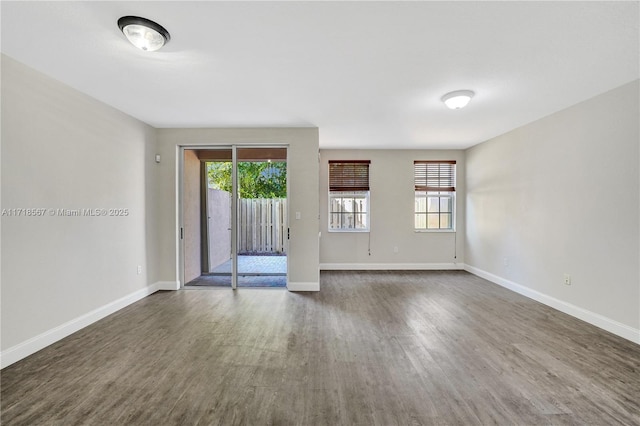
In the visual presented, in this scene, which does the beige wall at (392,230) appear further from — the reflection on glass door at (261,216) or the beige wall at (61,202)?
the beige wall at (61,202)

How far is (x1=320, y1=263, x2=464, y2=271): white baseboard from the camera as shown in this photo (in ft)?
19.5

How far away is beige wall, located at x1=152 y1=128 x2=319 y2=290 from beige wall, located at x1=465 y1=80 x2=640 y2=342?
319 cm

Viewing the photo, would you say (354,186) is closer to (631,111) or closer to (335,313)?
(335,313)

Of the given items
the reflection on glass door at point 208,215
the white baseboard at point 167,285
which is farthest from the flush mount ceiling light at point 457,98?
the white baseboard at point 167,285

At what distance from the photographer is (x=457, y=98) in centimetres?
301

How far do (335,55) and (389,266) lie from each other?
4.63 metres

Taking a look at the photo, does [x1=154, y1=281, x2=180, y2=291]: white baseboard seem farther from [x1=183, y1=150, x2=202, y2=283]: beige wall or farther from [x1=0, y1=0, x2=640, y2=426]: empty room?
[x1=183, y1=150, x2=202, y2=283]: beige wall

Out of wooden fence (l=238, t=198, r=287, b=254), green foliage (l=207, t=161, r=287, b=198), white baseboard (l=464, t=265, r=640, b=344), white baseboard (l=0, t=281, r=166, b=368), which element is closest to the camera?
white baseboard (l=0, t=281, r=166, b=368)

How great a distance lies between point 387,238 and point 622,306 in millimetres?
3553

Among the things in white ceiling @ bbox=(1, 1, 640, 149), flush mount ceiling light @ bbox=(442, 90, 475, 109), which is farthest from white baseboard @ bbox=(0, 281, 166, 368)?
flush mount ceiling light @ bbox=(442, 90, 475, 109)

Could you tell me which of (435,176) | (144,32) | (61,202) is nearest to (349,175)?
(435,176)

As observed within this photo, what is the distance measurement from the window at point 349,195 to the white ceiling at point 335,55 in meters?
2.30

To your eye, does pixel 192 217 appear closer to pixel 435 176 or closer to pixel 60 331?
pixel 60 331

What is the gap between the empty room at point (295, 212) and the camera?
1.86 metres
